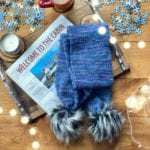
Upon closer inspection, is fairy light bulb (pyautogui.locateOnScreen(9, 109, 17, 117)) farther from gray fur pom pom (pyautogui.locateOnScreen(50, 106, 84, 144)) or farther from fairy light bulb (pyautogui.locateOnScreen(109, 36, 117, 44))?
fairy light bulb (pyautogui.locateOnScreen(109, 36, 117, 44))

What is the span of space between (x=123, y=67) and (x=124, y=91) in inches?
2.8

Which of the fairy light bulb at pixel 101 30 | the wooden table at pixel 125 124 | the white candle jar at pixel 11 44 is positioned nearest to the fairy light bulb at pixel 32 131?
the wooden table at pixel 125 124

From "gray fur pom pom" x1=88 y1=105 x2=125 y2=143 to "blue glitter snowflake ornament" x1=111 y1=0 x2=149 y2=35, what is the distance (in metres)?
0.24

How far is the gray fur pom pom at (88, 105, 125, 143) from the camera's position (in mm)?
1136

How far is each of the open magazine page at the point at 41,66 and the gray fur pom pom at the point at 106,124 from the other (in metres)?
0.15

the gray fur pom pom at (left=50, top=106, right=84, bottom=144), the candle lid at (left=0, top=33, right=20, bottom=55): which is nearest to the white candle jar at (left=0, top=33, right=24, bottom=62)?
the candle lid at (left=0, top=33, right=20, bottom=55)

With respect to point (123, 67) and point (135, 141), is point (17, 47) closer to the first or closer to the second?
point (123, 67)

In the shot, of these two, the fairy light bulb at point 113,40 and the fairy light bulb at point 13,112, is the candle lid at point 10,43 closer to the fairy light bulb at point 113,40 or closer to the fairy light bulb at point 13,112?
the fairy light bulb at point 13,112

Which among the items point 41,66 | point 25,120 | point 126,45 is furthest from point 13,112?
point 126,45

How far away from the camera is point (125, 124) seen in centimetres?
116

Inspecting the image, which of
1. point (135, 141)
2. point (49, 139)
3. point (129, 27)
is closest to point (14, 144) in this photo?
point (49, 139)

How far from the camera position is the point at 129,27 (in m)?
1.20

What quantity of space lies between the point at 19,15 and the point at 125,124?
1.54 ft

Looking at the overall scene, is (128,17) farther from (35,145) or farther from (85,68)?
(35,145)
